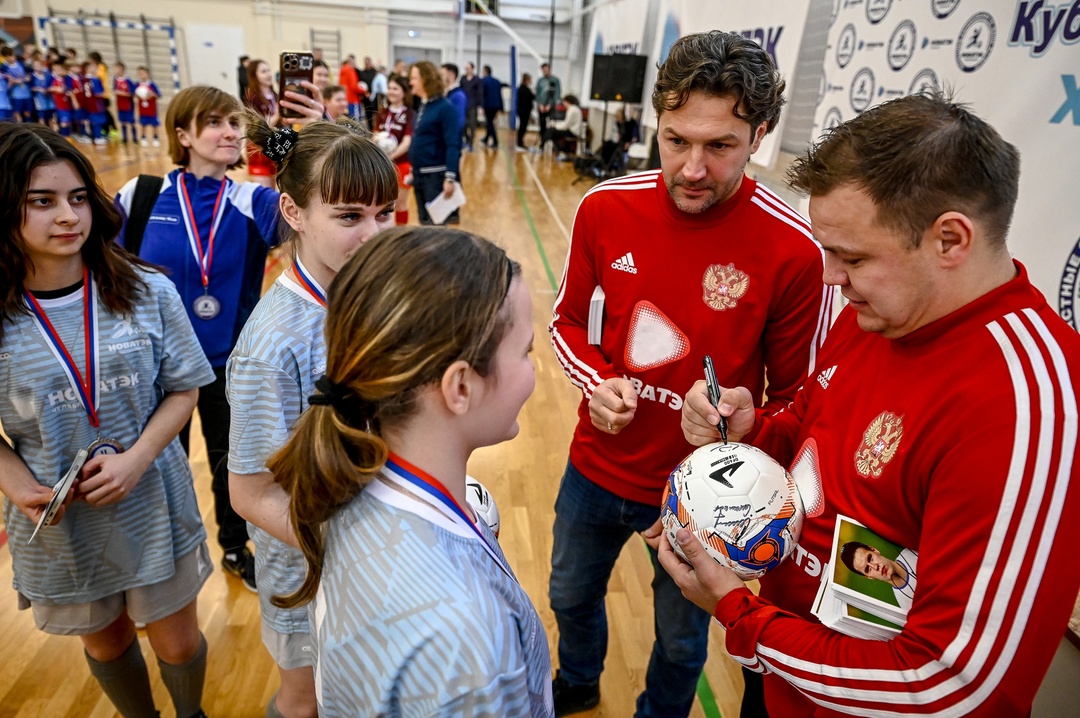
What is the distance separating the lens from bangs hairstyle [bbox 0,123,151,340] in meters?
1.47

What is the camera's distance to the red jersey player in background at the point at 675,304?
4.85 ft

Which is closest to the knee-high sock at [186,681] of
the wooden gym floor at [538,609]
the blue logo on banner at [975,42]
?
the wooden gym floor at [538,609]

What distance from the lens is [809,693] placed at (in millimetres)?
1024

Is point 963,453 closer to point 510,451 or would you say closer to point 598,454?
point 598,454

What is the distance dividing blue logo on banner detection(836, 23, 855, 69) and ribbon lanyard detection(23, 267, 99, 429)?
4002 mm

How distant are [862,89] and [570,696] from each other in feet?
11.4

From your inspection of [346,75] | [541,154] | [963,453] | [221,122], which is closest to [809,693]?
[963,453]

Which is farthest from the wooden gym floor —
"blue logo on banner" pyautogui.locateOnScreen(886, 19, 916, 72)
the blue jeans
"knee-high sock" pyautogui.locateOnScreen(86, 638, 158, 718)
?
"blue logo on banner" pyautogui.locateOnScreen(886, 19, 916, 72)

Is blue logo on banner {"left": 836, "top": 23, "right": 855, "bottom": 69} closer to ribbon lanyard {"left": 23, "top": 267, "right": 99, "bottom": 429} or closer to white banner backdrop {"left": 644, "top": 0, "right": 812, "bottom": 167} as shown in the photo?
white banner backdrop {"left": 644, "top": 0, "right": 812, "bottom": 167}

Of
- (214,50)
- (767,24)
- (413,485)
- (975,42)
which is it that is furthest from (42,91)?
(413,485)

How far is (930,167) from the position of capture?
36.0 inches

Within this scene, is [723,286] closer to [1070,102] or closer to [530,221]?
[1070,102]

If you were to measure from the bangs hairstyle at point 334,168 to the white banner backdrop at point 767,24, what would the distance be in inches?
112

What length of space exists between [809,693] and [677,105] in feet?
3.95
